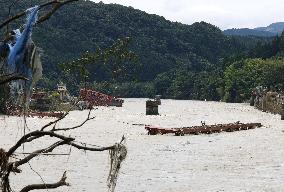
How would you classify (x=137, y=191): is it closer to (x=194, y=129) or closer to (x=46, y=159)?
(x=46, y=159)

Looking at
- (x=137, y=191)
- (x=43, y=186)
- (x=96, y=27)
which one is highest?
(x=96, y=27)

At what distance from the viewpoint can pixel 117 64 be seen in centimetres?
739

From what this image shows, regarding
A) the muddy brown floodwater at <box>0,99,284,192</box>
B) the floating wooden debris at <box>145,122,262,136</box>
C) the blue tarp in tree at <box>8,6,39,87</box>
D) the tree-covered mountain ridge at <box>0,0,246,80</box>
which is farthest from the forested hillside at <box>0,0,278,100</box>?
the blue tarp in tree at <box>8,6,39,87</box>

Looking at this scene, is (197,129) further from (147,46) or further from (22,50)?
(147,46)

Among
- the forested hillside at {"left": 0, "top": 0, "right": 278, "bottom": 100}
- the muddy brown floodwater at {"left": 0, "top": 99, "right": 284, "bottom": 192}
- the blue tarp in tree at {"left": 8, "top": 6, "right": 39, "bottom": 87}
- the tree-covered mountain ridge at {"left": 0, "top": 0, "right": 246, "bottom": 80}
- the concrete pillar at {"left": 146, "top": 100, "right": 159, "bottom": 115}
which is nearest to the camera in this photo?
the blue tarp in tree at {"left": 8, "top": 6, "right": 39, "bottom": 87}

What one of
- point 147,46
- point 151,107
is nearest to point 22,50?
point 151,107

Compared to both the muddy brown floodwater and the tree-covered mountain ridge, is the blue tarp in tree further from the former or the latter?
the tree-covered mountain ridge

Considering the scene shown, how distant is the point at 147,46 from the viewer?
6171 inches

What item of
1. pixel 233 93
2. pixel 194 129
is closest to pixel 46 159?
pixel 194 129

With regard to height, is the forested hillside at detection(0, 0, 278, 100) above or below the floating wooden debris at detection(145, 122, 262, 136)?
above

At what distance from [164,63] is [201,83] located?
46.5m

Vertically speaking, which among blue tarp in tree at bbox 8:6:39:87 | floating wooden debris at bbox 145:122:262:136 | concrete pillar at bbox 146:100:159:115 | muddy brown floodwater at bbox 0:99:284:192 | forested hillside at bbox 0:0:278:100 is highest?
forested hillside at bbox 0:0:278:100

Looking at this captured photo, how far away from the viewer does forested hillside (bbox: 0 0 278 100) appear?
115500 mm

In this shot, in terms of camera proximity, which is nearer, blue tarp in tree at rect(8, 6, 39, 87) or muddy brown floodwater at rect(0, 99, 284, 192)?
blue tarp in tree at rect(8, 6, 39, 87)
